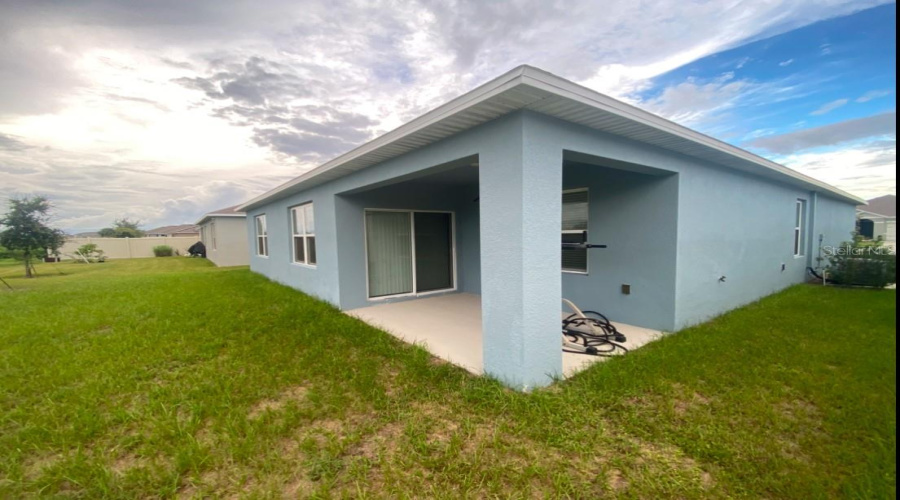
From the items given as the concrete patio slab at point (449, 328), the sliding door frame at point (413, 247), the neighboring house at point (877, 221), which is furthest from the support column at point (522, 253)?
the neighboring house at point (877, 221)

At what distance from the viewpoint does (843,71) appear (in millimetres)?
4664

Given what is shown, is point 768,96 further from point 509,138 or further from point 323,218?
point 323,218

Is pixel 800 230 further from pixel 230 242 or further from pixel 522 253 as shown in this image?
pixel 230 242

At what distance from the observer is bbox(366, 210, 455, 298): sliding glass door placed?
23.4 ft

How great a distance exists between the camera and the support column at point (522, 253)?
3041 millimetres

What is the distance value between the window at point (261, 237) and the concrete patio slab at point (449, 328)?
6767 mm

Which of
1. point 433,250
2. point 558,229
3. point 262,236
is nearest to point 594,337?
point 558,229

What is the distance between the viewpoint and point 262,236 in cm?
1207

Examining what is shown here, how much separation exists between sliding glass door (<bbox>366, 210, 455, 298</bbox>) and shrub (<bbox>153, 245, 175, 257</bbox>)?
27317 mm

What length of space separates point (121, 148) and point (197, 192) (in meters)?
19.8

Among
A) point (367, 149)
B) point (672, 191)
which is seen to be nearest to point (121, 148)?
point (367, 149)

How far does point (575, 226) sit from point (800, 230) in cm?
738

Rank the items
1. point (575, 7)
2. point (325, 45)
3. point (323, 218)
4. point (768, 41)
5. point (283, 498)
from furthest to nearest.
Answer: point (323, 218) → point (325, 45) → point (768, 41) → point (575, 7) → point (283, 498)

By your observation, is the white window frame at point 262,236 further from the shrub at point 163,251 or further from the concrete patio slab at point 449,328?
the shrub at point 163,251
